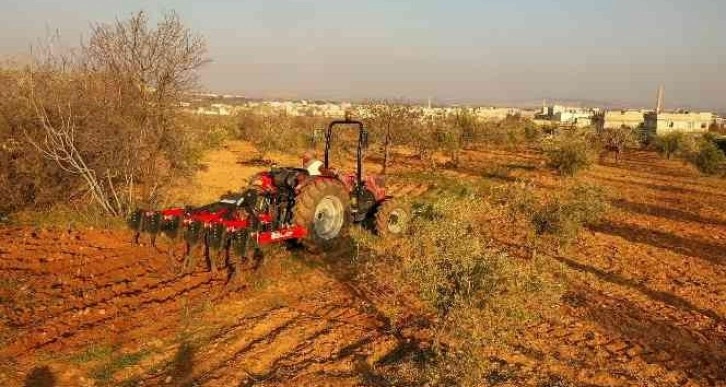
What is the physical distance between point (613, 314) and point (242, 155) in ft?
69.7

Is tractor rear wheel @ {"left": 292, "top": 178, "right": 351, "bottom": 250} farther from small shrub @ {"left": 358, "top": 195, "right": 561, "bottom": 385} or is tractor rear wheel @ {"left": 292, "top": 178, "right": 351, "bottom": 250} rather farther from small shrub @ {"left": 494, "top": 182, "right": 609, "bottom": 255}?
small shrub @ {"left": 494, "top": 182, "right": 609, "bottom": 255}

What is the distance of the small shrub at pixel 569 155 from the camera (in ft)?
64.8

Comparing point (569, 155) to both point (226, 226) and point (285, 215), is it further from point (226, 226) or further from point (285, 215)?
point (226, 226)

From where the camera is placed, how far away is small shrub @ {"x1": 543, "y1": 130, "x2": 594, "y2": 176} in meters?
19.8

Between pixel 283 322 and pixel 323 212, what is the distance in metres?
2.99

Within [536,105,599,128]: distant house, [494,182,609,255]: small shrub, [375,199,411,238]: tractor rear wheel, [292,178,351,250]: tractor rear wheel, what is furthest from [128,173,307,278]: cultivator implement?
[536,105,599,128]: distant house

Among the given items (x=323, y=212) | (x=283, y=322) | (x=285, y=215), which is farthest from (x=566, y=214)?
(x=283, y=322)

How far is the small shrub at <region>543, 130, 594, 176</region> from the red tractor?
12044 millimetres

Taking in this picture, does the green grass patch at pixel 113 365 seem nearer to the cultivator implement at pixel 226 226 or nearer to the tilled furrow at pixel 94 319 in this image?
the tilled furrow at pixel 94 319

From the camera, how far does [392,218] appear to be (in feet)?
32.4

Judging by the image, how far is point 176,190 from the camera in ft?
45.3

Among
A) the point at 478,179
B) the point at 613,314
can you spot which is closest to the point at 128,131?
the point at 613,314

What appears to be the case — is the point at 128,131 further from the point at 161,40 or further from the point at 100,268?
the point at 100,268

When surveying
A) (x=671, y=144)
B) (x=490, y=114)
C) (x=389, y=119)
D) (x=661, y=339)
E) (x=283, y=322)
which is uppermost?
(x=490, y=114)
